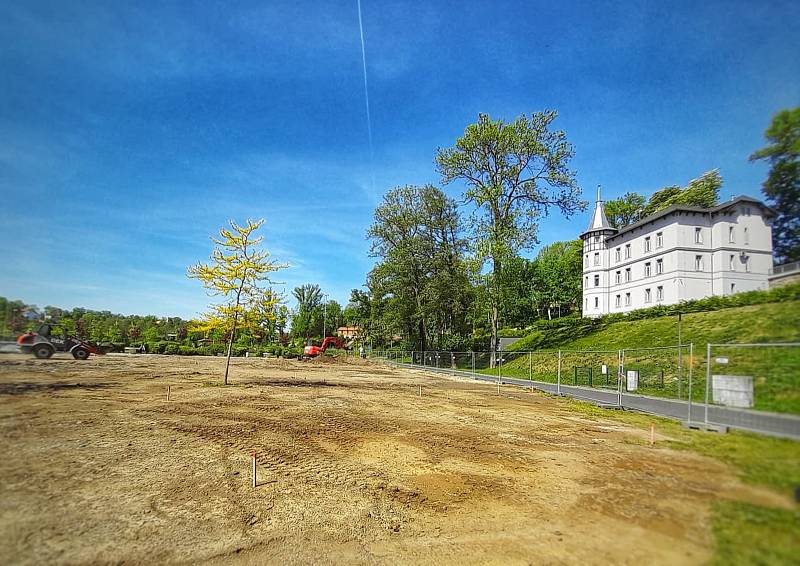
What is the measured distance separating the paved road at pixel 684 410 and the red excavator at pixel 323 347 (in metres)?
17.9

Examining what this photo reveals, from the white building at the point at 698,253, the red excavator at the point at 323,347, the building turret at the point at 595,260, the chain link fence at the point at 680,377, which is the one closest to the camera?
the chain link fence at the point at 680,377

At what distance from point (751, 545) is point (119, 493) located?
290 inches

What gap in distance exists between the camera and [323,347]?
6125 centimetres

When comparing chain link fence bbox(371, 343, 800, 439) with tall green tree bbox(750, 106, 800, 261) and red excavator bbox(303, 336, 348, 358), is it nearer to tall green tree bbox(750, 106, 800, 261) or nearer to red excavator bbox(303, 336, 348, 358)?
tall green tree bbox(750, 106, 800, 261)

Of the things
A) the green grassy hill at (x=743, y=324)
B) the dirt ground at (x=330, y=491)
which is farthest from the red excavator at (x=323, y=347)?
the green grassy hill at (x=743, y=324)

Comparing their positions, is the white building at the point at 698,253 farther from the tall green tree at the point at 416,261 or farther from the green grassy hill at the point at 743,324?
the tall green tree at the point at 416,261

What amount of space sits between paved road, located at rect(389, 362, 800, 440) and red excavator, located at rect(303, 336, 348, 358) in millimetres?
17901

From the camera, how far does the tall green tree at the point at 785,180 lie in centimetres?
261

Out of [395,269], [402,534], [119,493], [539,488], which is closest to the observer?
[402,534]

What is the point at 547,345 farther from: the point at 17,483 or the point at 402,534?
the point at 17,483

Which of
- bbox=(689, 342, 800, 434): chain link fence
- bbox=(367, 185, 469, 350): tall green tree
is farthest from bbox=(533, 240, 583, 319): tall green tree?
bbox=(689, 342, 800, 434): chain link fence

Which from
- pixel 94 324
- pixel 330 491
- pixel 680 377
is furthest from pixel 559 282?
pixel 330 491

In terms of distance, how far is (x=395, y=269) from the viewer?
154 feet

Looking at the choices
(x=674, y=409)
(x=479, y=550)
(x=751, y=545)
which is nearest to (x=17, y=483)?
(x=479, y=550)
